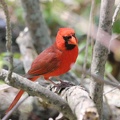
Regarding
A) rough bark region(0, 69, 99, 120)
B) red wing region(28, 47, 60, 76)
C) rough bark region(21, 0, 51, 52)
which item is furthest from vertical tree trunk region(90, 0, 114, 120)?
rough bark region(21, 0, 51, 52)

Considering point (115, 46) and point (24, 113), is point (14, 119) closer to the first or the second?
point (24, 113)

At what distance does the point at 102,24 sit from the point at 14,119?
143 centimetres

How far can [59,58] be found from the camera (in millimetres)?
3328

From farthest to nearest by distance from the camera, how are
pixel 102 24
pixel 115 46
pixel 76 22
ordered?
pixel 76 22 < pixel 115 46 < pixel 102 24

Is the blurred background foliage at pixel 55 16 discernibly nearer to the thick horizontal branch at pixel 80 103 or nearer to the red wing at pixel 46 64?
the red wing at pixel 46 64

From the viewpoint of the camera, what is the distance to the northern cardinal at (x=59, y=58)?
324 centimetres

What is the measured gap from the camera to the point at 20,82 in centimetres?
243

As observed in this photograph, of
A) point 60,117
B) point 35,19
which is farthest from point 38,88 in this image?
point 35,19

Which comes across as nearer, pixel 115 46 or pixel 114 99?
pixel 114 99

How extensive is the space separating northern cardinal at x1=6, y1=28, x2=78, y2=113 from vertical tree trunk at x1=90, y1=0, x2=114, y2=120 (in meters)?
0.70

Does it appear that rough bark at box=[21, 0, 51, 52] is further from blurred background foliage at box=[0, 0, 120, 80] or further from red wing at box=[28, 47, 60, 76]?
red wing at box=[28, 47, 60, 76]

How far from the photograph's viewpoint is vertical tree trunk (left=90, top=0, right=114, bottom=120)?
236 cm

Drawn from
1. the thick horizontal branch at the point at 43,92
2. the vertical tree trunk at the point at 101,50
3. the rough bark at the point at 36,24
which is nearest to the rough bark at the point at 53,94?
the thick horizontal branch at the point at 43,92

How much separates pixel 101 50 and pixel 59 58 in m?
0.92
